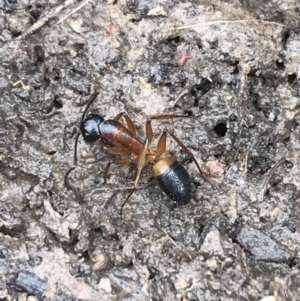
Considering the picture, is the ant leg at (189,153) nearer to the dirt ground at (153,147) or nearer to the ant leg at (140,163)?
the dirt ground at (153,147)

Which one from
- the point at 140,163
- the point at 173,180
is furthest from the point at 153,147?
the point at 173,180

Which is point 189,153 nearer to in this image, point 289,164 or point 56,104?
point 289,164

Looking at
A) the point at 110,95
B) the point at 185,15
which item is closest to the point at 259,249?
the point at 110,95

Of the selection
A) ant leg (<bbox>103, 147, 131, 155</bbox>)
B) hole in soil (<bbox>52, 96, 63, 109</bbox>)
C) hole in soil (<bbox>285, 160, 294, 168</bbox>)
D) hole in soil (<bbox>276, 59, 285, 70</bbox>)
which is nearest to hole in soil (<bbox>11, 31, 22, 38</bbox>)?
hole in soil (<bbox>52, 96, 63, 109</bbox>)

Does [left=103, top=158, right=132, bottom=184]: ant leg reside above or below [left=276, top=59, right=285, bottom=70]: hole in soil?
below

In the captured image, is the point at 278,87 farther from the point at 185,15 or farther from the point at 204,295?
the point at 204,295

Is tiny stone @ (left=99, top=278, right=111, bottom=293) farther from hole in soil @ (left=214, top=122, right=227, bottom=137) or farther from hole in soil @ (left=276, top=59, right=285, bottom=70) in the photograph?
hole in soil @ (left=276, top=59, right=285, bottom=70)
